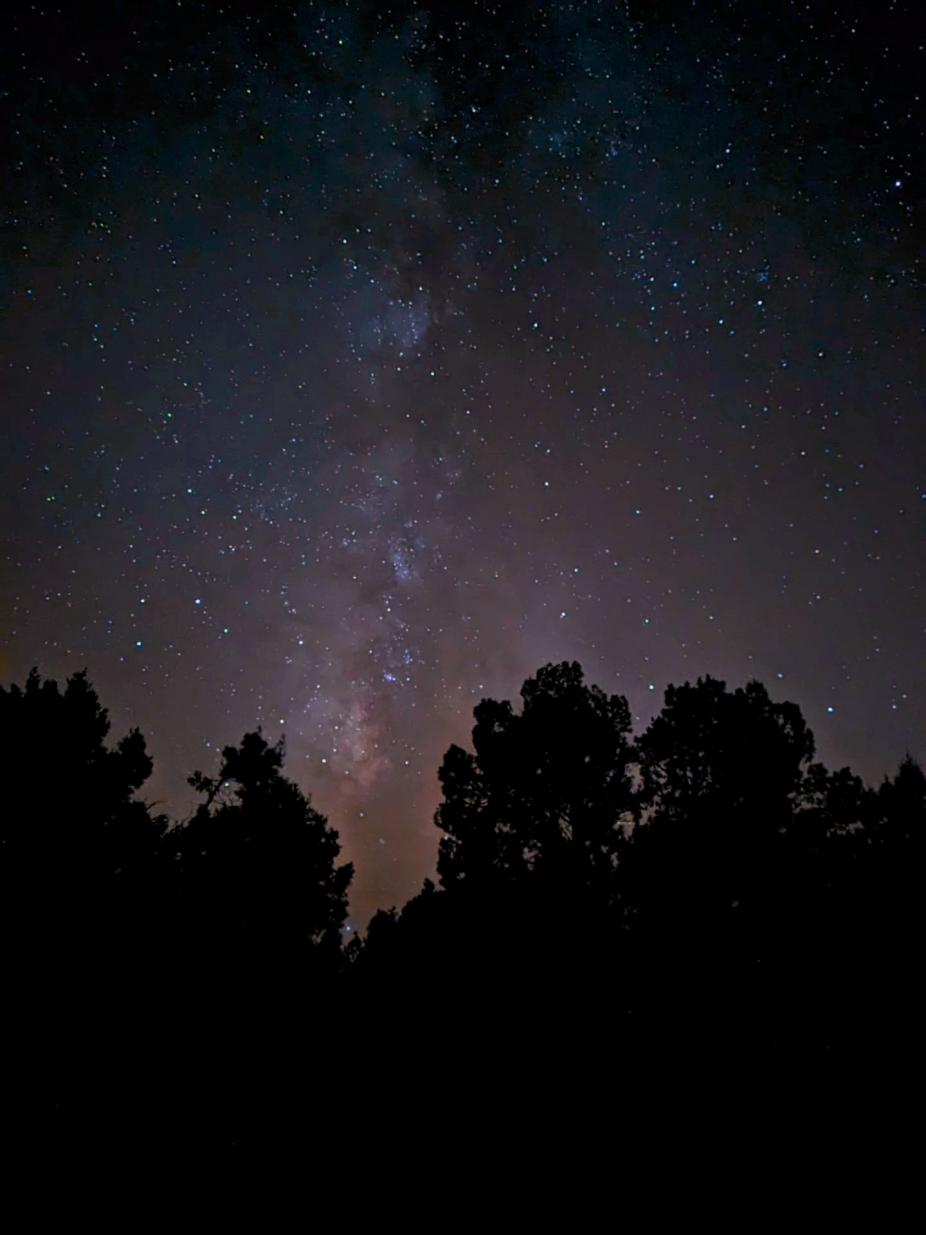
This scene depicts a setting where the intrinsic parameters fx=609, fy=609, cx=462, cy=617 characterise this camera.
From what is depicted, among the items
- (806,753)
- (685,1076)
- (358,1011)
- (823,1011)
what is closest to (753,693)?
(806,753)

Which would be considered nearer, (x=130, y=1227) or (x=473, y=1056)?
(x=130, y=1227)

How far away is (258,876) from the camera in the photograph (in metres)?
20.8

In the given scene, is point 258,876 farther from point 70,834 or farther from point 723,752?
point 723,752

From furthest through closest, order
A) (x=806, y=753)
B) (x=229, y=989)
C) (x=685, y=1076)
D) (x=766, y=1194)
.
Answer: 1. (x=229, y=989)
2. (x=806, y=753)
3. (x=685, y=1076)
4. (x=766, y=1194)

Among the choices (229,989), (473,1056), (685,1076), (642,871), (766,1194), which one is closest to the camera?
(766,1194)

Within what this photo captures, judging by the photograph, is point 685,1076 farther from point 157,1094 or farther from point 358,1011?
point 358,1011

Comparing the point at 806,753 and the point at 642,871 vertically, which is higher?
the point at 806,753

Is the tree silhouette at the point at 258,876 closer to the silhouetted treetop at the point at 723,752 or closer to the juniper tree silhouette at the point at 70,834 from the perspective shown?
the juniper tree silhouette at the point at 70,834

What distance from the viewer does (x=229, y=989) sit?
17.7m

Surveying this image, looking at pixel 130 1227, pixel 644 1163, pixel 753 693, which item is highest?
pixel 753 693

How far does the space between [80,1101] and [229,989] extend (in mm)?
5680

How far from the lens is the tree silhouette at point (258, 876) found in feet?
60.8

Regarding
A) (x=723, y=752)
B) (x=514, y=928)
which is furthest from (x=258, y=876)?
(x=723, y=752)

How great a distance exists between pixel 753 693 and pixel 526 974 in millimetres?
9376
